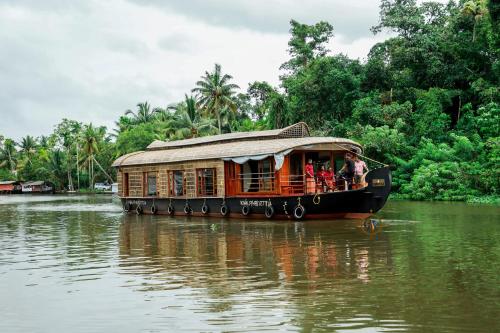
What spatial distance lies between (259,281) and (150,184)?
15.3 m

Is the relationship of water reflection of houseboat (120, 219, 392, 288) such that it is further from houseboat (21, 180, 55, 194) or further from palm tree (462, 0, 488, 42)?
houseboat (21, 180, 55, 194)

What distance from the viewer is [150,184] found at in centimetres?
2188

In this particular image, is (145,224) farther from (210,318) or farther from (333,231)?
(210,318)

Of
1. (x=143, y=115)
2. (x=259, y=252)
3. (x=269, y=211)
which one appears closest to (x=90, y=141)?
(x=143, y=115)

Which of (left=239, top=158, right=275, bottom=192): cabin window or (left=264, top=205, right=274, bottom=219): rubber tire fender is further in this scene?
(left=239, top=158, right=275, bottom=192): cabin window

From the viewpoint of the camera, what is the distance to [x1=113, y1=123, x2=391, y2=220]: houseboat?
15.5 meters

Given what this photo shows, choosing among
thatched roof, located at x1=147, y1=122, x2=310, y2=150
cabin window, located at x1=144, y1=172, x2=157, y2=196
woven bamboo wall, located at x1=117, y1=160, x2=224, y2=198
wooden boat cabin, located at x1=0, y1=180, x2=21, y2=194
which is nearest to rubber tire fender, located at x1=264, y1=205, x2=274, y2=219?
woven bamboo wall, located at x1=117, y1=160, x2=224, y2=198

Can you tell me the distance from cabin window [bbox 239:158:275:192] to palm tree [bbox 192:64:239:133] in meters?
26.0

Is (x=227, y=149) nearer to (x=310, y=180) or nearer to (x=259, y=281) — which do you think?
(x=310, y=180)

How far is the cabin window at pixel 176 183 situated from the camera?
20.3 meters

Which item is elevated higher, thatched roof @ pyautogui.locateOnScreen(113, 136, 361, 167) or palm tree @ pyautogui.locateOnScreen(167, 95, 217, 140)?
palm tree @ pyautogui.locateOnScreen(167, 95, 217, 140)

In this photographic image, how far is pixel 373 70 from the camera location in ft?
110

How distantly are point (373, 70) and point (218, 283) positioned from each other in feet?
93.4

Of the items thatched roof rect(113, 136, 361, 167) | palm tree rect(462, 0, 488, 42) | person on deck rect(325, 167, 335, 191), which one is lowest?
person on deck rect(325, 167, 335, 191)
